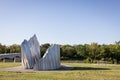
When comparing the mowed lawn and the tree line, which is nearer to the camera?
the mowed lawn

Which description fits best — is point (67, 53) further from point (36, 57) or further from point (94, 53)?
point (36, 57)

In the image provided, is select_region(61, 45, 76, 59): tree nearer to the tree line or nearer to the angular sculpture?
the tree line

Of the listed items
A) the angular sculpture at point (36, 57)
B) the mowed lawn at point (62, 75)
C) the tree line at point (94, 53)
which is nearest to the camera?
the mowed lawn at point (62, 75)

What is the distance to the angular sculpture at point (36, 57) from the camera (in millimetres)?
48819

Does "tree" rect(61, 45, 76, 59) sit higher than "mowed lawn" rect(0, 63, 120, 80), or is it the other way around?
"tree" rect(61, 45, 76, 59)

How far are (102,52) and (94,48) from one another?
206 inches

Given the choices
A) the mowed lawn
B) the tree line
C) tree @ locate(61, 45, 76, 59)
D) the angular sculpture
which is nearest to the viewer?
the mowed lawn

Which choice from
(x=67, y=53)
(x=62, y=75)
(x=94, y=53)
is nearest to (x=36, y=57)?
(x=62, y=75)

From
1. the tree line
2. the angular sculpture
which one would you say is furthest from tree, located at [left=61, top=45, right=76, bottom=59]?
the angular sculpture

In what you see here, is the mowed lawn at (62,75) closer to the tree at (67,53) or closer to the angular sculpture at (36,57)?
the angular sculpture at (36,57)

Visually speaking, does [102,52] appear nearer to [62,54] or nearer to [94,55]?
[94,55]

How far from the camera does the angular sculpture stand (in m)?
48.8

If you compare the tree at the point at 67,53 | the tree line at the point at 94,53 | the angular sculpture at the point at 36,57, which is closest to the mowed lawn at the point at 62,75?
the angular sculpture at the point at 36,57

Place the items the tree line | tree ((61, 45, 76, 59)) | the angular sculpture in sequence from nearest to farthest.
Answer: the angular sculpture → the tree line → tree ((61, 45, 76, 59))
